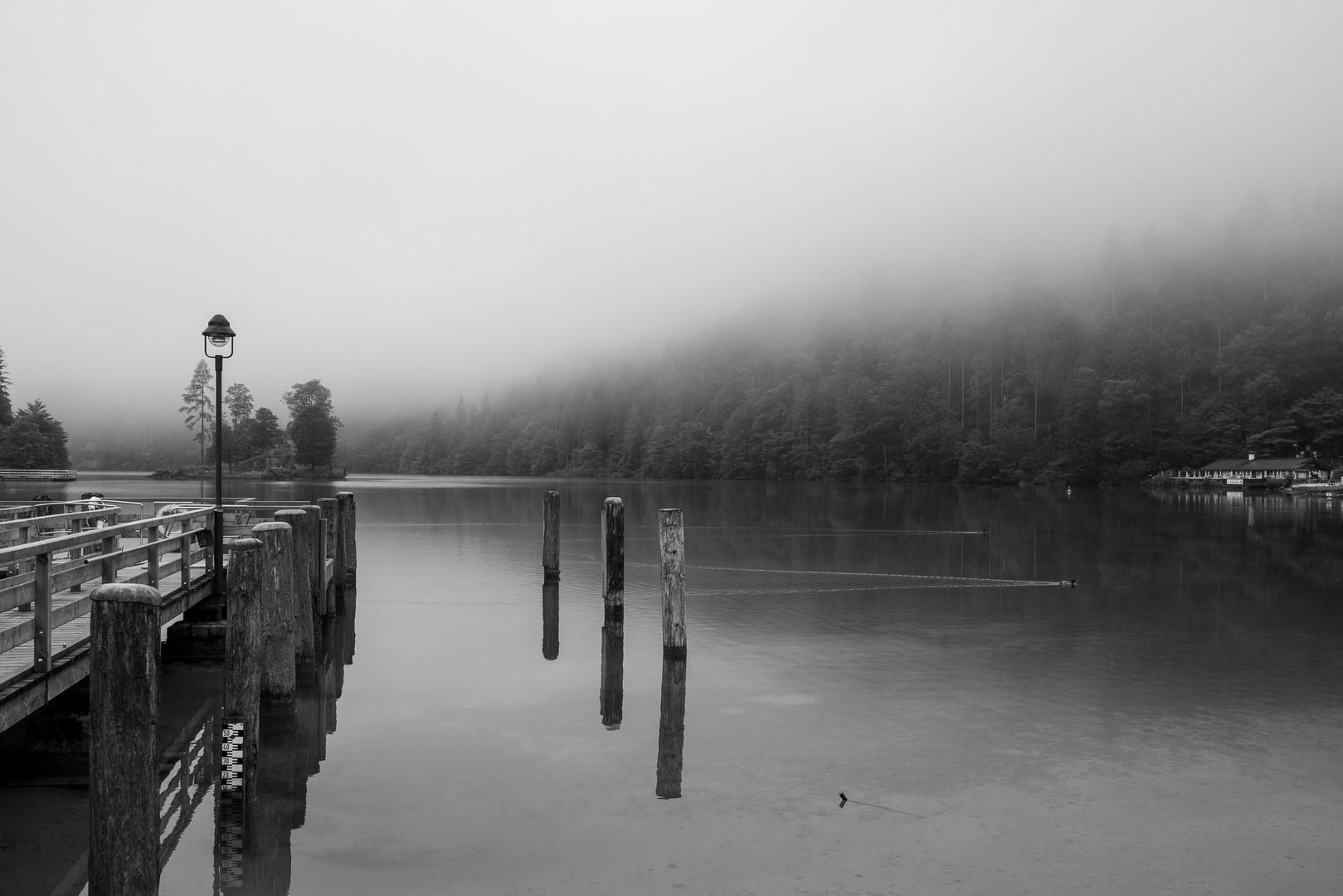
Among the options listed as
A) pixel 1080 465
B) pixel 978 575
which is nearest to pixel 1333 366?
pixel 1080 465

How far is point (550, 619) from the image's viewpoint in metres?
21.6

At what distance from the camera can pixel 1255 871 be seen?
862cm

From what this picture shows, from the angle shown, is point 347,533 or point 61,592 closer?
point 61,592

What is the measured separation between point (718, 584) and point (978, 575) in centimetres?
812

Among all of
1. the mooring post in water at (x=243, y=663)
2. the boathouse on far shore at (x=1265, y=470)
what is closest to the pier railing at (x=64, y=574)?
the mooring post in water at (x=243, y=663)

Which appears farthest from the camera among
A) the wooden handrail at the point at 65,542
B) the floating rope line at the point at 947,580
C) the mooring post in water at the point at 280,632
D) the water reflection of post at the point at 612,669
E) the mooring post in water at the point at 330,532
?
the floating rope line at the point at 947,580

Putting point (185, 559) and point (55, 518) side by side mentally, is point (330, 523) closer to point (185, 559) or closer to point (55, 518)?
point (185, 559)

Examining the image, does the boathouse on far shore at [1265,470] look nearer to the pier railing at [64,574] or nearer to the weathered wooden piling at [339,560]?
the weathered wooden piling at [339,560]

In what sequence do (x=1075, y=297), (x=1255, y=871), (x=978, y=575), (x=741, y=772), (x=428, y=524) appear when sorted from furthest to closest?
1. (x=1075, y=297)
2. (x=428, y=524)
3. (x=978, y=575)
4. (x=741, y=772)
5. (x=1255, y=871)

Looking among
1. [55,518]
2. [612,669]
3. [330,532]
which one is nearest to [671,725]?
[612,669]

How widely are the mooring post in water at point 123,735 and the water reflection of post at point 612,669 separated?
6.90 m

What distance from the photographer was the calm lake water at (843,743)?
8766 mm

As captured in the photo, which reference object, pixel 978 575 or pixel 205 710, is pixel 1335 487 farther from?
pixel 205 710

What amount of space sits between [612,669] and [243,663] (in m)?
7.87
